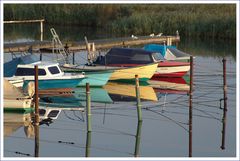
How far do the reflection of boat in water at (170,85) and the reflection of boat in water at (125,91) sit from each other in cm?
51

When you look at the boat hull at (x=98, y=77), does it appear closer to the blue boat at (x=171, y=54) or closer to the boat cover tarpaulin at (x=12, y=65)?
the boat cover tarpaulin at (x=12, y=65)

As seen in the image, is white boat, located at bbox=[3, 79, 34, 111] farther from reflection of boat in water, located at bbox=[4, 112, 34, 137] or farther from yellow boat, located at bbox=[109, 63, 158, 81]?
yellow boat, located at bbox=[109, 63, 158, 81]

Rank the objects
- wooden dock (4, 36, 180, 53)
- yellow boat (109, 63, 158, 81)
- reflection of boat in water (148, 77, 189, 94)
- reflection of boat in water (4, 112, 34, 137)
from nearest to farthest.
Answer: reflection of boat in water (4, 112, 34, 137) → reflection of boat in water (148, 77, 189, 94) → yellow boat (109, 63, 158, 81) → wooden dock (4, 36, 180, 53)

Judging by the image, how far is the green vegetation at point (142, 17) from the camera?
43844mm

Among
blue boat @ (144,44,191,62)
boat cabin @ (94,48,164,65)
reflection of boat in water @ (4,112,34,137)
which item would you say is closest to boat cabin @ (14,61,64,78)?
reflection of boat in water @ (4,112,34,137)

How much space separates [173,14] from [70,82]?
23.0 metres

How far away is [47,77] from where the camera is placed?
77.9 ft

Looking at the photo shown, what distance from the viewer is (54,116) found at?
20.2 metres

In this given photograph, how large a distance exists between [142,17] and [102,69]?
19663 mm

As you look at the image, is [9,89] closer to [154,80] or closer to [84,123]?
[84,123]

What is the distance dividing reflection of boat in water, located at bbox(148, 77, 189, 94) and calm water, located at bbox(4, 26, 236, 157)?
0.03 metres

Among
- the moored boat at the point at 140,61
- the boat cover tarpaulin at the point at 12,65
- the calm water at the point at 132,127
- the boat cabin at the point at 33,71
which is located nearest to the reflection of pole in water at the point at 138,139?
the calm water at the point at 132,127

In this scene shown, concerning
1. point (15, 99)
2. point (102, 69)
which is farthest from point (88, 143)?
point (102, 69)

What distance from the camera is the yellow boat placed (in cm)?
2706
